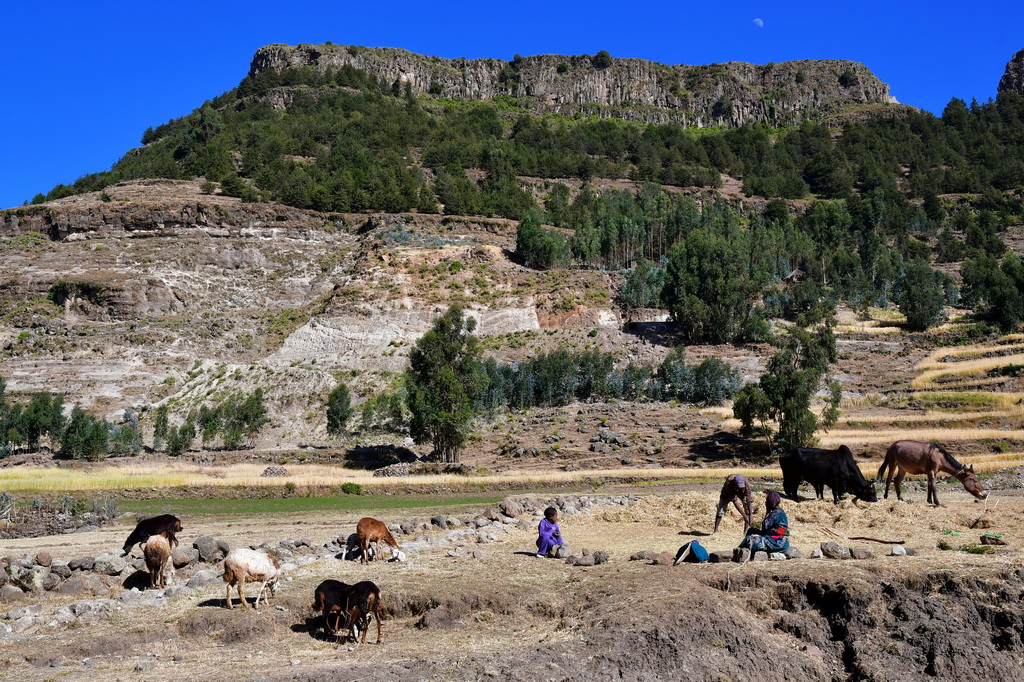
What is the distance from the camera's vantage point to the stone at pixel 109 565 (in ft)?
55.2

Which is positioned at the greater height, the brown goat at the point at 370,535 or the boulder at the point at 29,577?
the brown goat at the point at 370,535

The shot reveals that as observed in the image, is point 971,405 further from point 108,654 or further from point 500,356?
point 108,654

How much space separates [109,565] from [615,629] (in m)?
11.6

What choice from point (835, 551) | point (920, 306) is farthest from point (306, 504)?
point (920, 306)

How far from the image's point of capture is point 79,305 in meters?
91.8

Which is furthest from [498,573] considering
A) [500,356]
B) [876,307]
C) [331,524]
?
[876,307]

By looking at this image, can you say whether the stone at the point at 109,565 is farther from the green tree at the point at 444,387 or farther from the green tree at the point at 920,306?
the green tree at the point at 920,306

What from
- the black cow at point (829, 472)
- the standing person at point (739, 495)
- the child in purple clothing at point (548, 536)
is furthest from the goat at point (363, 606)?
the black cow at point (829, 472)

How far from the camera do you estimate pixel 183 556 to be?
1783cm

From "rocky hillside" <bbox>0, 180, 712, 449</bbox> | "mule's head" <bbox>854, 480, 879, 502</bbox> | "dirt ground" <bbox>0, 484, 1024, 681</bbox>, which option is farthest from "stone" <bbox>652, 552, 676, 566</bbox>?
"rocky hillside" <bbox>0, 180, 712, 449</bbox>

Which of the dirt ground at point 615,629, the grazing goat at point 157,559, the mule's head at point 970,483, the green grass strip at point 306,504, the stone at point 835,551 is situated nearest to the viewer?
the dirt ground at point 615,629

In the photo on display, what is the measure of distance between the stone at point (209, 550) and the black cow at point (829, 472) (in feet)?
52.0

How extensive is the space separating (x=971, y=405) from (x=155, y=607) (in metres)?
58.3

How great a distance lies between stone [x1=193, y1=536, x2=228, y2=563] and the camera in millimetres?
18500
